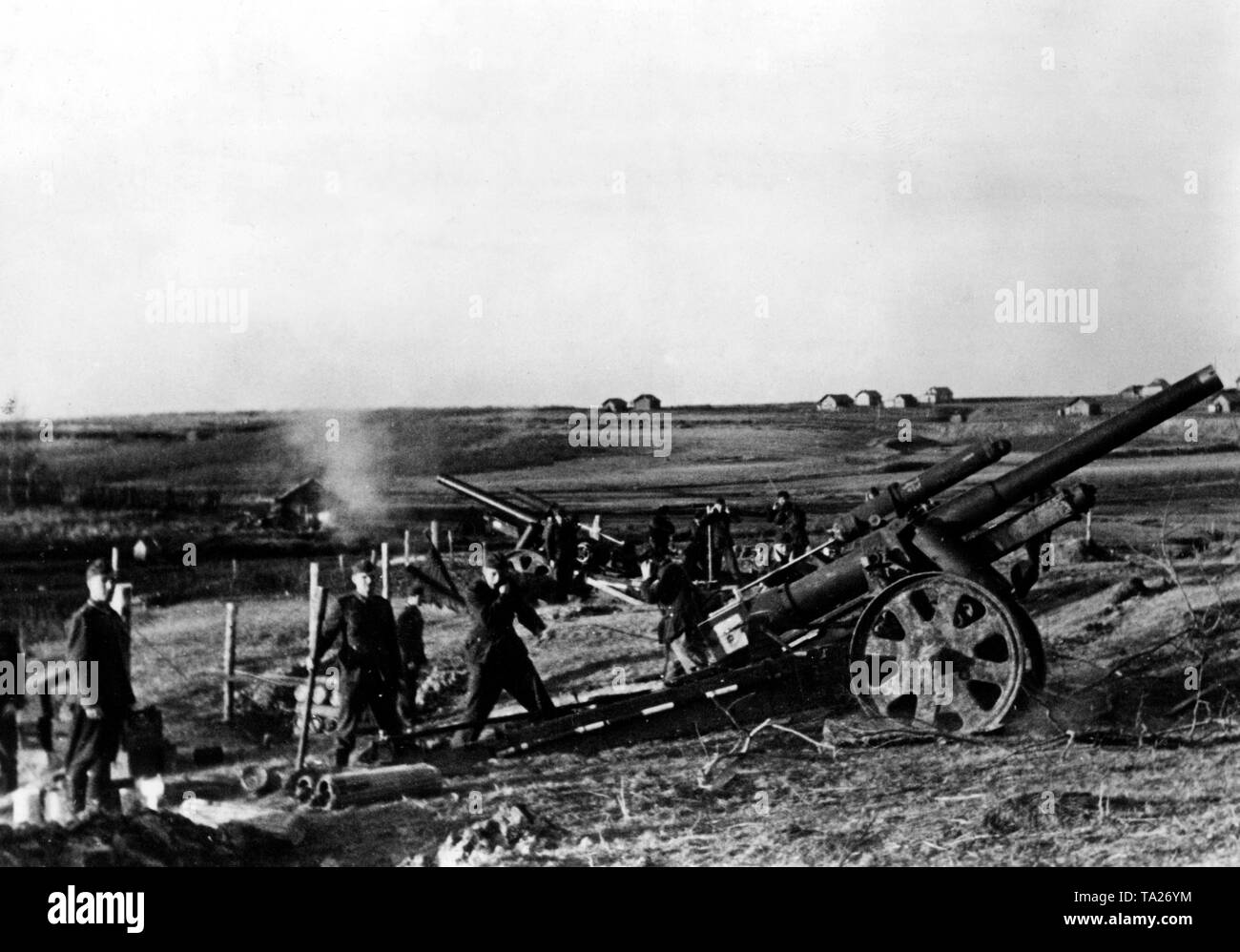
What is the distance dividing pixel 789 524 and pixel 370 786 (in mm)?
4209

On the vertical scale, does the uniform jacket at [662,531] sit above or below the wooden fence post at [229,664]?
above

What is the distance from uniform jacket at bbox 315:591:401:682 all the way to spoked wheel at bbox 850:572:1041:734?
3.05m

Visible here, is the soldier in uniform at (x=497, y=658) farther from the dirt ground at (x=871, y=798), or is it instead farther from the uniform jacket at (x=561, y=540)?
the uniform jacket at (x=561, y=540)

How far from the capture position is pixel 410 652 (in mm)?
11969

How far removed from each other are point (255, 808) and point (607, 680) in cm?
293

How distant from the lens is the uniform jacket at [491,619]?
11.5 m

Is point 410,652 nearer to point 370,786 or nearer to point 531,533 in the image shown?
point 370,786

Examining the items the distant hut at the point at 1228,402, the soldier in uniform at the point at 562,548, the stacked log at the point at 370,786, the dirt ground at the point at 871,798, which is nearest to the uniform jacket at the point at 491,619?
the dirt ground at the point at 871,798

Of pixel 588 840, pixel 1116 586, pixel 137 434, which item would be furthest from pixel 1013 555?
pixel 137 434

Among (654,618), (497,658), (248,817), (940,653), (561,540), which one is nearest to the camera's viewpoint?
(248,817)

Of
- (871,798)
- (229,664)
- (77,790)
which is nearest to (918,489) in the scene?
(871,798)

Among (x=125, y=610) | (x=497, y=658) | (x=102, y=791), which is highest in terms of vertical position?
(x=125, y=610)

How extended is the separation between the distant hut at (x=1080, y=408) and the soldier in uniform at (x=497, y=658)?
4.27 m
